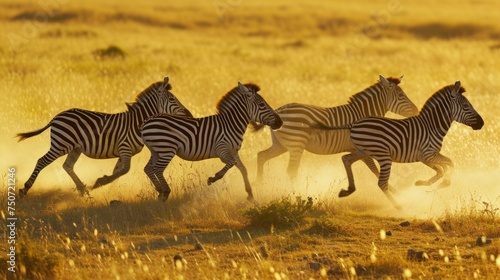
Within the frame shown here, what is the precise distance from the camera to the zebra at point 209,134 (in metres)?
12.0

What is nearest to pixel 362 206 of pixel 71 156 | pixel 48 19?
pixel 71 156

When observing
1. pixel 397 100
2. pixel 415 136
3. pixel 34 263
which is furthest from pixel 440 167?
pixel 34 263

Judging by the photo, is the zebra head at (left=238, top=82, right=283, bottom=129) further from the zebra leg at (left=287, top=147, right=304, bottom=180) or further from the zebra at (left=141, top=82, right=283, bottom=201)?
the zebra leg at (left=287, top=147, right=304, bottom=180)

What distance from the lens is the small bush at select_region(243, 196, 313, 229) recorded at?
1102 centimetres

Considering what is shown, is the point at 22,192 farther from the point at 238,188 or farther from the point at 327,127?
the point at 327,127

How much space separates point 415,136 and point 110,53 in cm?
2085

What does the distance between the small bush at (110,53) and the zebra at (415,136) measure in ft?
65.6

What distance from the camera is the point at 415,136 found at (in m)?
12.4

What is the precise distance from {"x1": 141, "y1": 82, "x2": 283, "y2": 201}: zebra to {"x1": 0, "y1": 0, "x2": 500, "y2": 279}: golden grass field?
0.49m

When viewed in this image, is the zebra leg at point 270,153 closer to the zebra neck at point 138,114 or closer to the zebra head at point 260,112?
the zebra head at point 260,112

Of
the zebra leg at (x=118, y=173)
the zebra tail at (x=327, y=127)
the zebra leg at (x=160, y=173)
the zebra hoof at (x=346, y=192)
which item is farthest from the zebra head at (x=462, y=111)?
the zebra leg at (x=118, y=173)

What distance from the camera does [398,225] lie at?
1138 cm

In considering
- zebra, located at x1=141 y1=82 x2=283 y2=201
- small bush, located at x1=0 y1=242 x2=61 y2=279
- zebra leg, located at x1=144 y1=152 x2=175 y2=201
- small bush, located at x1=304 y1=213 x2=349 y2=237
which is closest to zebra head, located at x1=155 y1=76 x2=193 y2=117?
zebra, located at x1=141 y1=82 x2=283 y2=201

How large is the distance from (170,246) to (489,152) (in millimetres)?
7286
